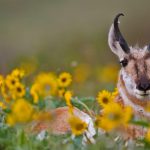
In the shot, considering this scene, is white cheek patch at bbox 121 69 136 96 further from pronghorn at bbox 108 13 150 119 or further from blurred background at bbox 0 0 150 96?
blurred background at bbox 0 0 150 96

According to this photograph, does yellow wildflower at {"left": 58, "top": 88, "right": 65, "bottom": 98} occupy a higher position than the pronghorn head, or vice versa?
the pronghorn head

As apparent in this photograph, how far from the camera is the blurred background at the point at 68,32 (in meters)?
21.8

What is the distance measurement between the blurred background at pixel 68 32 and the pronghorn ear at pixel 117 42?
5.68 meters

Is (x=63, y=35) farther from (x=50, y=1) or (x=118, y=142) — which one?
(x=118, y=142)

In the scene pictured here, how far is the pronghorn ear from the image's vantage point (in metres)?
11.1

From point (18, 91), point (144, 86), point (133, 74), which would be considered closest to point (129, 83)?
point (133, 74)

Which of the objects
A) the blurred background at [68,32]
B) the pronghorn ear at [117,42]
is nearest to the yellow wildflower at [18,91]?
the pronghorn ear at [117,42]

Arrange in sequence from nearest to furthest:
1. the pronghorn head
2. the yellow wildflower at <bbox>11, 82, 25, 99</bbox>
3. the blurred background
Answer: the yellow wildflower at <bbox>11, 82, 25, 99</bbox> < the pronghorn head < the blurred background

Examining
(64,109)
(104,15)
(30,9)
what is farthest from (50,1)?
(64,109)

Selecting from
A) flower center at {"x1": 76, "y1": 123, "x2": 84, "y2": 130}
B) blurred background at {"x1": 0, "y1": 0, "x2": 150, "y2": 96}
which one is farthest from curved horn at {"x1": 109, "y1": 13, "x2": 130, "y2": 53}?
blurred background at {"x1": 0, "y1": 0, "x2": 150, "y2": 96}

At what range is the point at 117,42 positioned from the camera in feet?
36.7

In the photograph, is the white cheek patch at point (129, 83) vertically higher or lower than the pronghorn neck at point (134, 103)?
higher

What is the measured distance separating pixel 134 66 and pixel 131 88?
0.25 m

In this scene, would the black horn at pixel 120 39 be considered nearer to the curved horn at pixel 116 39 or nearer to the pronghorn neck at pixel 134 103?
the curved horn at pixel 116 39
